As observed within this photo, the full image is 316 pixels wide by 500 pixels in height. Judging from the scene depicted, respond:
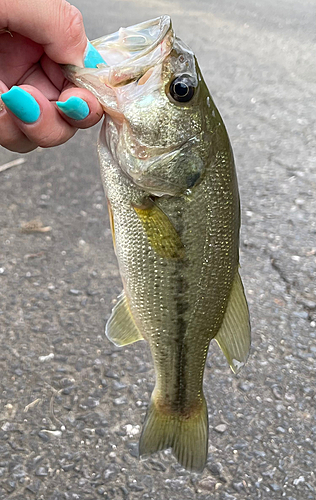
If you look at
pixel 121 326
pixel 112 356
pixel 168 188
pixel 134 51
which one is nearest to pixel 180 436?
pixel 121 326

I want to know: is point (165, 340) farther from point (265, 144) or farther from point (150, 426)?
point (265, 144)

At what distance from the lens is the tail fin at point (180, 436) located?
1794mm

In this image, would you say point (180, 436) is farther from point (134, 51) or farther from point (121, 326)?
point (134, 51)

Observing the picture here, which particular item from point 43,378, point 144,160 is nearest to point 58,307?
point 43,378

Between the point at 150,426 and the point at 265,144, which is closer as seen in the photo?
the point at 150,426

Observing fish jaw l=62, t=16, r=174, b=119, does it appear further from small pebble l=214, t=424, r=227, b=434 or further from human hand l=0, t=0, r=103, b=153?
small pebble l=214, t=424, r=227, b=434

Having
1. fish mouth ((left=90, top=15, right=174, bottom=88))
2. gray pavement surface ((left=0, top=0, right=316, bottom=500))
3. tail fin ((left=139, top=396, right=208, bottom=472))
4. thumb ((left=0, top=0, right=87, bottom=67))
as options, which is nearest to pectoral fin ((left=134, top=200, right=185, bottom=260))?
fish mouth ((left=90, top=15, right=174, bottom=88))

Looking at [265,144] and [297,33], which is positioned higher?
[265,144]

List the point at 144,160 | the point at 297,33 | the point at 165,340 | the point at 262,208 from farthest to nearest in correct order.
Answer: the point at 297,33 < the point at 262,208 < the point at 165,340 < the point at 144,160

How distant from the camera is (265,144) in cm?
527

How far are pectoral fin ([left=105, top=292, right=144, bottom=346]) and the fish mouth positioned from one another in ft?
2.27

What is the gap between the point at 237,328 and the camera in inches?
65.6

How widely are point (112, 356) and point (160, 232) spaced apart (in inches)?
56.1

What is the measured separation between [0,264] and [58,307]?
558mm
